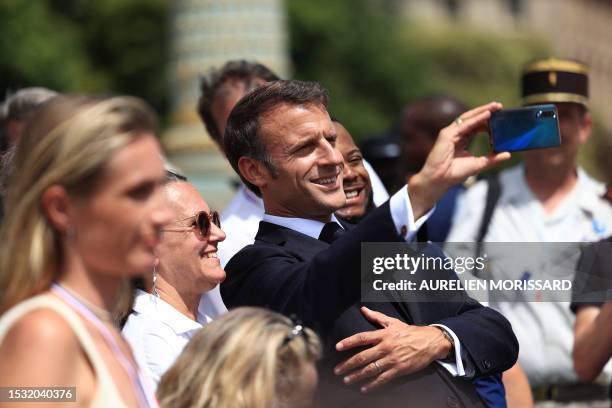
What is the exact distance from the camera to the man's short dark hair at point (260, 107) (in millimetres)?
3936

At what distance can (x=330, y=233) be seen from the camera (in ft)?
13.2

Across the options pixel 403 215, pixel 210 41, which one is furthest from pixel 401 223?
pixel 210 41

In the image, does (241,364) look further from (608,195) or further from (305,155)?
(608,195)

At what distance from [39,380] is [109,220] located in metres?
0.38

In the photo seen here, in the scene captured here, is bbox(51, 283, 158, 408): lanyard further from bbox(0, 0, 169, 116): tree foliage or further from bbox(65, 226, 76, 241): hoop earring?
bbox(0, 0, 169, 116): tree foliage

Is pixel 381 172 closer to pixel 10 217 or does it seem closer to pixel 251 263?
pixel 251 263

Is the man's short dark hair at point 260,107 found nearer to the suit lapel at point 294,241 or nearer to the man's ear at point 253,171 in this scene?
the man's ear at point 253,171

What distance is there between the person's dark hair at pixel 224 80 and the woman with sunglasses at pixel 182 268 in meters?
1.63

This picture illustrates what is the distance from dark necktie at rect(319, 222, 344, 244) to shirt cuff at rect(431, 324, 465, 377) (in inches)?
18.6

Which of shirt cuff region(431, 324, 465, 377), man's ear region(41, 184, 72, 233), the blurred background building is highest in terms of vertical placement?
man's ear region(41, 184, 72, 233)

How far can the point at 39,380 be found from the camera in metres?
2.51

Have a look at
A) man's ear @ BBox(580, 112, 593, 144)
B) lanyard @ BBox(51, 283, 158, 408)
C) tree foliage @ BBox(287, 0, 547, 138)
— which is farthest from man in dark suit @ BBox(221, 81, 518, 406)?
tree foliage @ BBox(287, 0, 547, 138)

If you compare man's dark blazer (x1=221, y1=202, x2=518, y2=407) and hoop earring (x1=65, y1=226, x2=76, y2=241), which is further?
man's dark blazer (x1=221, y1=202, x2=518, y2=407)

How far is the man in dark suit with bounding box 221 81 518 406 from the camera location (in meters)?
3.36
